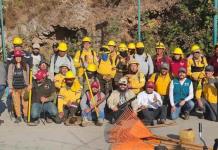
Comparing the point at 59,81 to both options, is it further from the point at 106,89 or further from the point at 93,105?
the point at 106,89

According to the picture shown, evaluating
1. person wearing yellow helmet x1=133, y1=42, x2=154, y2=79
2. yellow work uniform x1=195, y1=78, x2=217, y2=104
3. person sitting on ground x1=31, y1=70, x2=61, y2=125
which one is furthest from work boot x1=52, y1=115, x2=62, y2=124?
yellow work uniform x1=195, y1=78, x2=217, y2=104

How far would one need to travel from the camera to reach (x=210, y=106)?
1119 centimetres

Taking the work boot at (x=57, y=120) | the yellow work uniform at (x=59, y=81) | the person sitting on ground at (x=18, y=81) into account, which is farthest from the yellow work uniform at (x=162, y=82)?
the person sitting on ground at (x=18, y=81)

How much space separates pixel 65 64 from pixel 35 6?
256 inches

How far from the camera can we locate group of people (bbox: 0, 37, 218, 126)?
1092 centimetres

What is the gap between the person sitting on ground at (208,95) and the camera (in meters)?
11.1

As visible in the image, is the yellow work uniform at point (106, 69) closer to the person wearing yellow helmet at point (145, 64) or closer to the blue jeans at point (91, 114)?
the person wearing yellow helmet at point (145, 64)

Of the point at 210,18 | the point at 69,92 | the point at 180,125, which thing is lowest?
the point at 180,125

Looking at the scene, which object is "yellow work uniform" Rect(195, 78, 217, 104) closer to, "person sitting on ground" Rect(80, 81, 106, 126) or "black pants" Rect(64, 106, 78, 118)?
Result: "person sitting on ground" Rect(80, 81, 106, 126)

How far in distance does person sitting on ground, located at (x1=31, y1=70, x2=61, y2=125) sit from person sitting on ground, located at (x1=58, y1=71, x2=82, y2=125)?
0.16 meters

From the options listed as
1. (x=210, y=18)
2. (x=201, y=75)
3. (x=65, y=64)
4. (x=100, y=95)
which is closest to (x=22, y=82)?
(x=65, y=64)

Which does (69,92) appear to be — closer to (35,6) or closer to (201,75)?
(201,75)

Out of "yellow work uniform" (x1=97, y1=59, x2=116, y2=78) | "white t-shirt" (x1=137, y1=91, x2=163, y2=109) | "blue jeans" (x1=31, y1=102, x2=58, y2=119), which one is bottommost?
"blue jeans" (x1=31, y1=102, x2=58, y2=119)

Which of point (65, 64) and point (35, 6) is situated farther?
point (35, 6)
